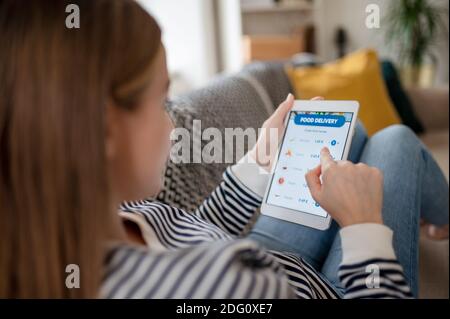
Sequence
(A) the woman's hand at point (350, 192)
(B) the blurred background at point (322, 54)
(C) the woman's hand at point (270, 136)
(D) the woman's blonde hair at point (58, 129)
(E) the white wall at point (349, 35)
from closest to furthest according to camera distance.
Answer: (D) the woman's blonde hair at point (58, 129)
(A) the woman's hand at point (350, 192)
(C) the woman's hand at point (270, 136)
(B) the blurred background at point (322, 54)
(E) the white wall at point (349, 35)

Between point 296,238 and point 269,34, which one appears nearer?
point 296,238

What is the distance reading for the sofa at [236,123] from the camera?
2.22 ft

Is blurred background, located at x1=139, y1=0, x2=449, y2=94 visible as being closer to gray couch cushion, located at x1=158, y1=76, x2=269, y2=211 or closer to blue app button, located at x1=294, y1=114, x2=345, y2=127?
gray couch cushion, located at x1=158, y1=76, x2=269, y2=211

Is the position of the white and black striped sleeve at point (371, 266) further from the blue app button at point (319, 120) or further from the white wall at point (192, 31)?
the white wall at point (192, 31)

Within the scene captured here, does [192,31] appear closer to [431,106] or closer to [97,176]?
[431,106]

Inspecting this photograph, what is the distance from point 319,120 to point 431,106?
3.48ft

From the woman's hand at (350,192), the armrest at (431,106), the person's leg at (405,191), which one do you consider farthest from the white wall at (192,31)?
the woman's hand at (350,192)

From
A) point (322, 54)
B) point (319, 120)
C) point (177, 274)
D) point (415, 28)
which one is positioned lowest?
point (177, 274)

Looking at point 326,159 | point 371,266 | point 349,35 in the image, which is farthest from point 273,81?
point 349,35

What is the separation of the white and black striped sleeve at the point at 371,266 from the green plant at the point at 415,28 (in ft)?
7.42

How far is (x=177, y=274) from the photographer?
0.36m

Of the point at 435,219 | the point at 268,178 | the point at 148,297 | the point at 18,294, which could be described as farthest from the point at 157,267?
the point at 435,219

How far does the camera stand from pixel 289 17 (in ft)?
8.87

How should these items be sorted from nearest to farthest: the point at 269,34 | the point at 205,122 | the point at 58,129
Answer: the point at 58,129 → the point at 205,122 → the point at 269,34
